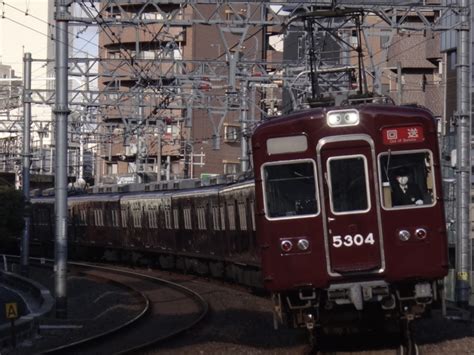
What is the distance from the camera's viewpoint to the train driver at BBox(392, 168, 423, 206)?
1284 centimetres

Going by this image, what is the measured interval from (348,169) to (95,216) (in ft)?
95.3

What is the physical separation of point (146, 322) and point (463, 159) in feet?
20.9

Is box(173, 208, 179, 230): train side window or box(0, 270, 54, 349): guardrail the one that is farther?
box(173, 208, 179, 230): train side window

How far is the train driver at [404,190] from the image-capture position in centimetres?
1284

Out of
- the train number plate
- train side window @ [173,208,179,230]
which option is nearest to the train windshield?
the train number plate

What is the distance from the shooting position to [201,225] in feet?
97.1

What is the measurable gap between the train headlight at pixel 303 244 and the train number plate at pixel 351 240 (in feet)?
1.00

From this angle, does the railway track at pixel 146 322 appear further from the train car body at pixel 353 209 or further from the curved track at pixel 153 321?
the train car body at pixel 353 209

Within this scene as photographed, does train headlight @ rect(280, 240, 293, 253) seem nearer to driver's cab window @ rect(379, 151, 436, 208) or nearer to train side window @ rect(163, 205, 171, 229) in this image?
driver's cab window @ rect(379, 151, 436, 208)

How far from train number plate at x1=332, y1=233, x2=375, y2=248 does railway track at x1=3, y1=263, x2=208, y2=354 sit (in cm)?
322

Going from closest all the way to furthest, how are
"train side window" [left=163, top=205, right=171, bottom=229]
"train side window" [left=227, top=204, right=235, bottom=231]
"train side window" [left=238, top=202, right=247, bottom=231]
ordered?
"train side window" [left=238, top=202, right=247, bottom=231]
"train side window" [left=227, top=204, right=235, bottom=231]
"train side window" [left=163, top=205, right=171, bottom=229]

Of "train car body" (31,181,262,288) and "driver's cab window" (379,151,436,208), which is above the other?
"driver's cab window" (379,151,436,208)

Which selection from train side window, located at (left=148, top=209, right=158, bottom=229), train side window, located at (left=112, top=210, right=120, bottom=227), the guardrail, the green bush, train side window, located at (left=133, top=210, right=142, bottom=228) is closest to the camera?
the guardrail

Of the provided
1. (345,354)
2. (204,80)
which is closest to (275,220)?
(345,354)
